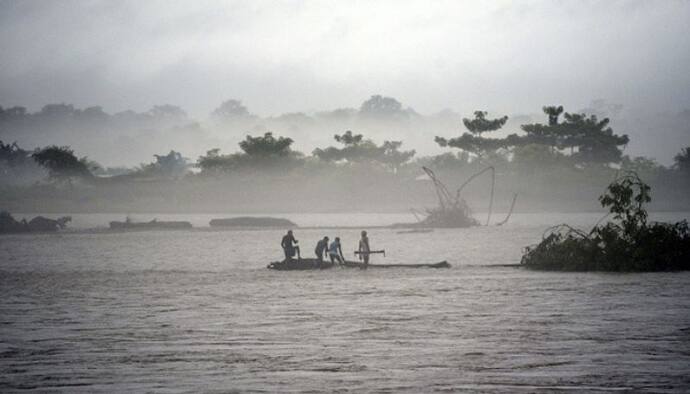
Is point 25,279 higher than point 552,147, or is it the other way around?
point 552,147

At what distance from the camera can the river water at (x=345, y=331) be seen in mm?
12586

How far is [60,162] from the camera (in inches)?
4587

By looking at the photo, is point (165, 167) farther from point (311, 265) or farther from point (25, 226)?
point (311, 265)

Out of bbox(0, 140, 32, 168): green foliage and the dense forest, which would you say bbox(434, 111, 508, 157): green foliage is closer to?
the dense forest

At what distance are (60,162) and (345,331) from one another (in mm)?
107361

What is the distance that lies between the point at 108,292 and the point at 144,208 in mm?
104064

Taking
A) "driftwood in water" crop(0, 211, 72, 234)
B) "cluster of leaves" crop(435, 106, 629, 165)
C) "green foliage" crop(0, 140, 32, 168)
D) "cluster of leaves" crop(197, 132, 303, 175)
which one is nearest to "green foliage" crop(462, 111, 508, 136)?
"cluster of leaves" crop(435, 106, 629, 165)

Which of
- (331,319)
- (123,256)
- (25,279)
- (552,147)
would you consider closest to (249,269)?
(25,279)

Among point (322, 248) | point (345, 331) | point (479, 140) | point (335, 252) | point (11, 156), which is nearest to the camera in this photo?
point (345, 331)

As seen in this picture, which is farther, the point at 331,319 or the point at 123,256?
the point at 123,256

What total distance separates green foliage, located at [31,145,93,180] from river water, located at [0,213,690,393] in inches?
3282

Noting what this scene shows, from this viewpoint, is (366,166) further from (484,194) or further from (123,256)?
(123,256)

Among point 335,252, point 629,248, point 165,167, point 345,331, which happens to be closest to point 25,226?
point 335,252

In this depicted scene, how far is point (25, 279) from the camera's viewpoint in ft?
110
